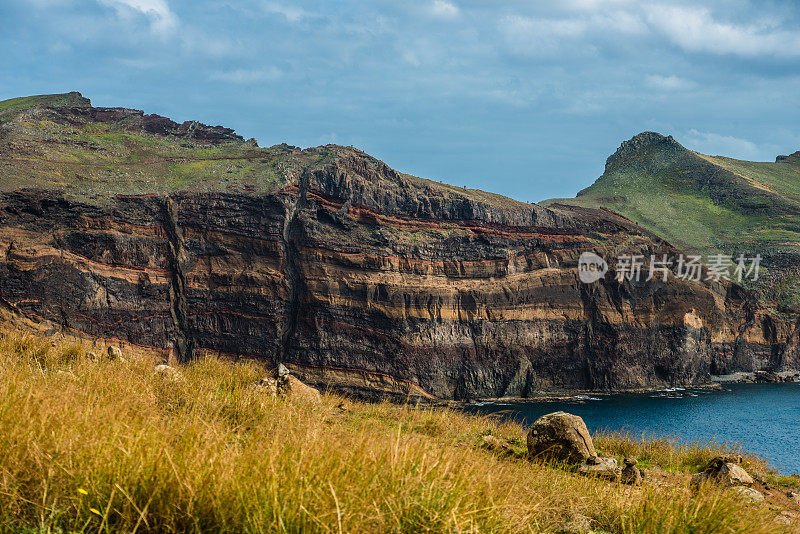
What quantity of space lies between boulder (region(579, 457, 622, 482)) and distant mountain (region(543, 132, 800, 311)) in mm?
88486

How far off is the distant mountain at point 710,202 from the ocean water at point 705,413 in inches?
1460

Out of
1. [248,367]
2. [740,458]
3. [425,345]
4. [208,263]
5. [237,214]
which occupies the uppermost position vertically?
[237,214]

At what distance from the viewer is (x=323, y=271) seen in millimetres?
56719

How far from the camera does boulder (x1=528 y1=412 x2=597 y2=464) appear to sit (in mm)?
8859

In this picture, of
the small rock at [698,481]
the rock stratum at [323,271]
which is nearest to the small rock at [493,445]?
the small rock at [698,481]

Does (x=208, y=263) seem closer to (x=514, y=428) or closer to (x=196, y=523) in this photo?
(x=514, y=428)

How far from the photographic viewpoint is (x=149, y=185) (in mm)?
54000

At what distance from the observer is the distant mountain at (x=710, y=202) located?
9369cm

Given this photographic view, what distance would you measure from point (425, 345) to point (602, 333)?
2712cm

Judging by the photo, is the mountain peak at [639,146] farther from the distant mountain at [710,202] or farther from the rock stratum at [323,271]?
the rock stratum at [323,271]

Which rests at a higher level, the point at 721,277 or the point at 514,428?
the point at 721,277

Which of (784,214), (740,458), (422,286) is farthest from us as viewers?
(784,214)

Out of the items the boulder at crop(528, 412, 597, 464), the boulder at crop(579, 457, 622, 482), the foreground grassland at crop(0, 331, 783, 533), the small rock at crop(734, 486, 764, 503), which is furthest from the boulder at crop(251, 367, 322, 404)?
the small rock at crop(734, 486, 764, 503)

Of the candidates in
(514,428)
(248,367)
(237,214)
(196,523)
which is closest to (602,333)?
(237,214)
